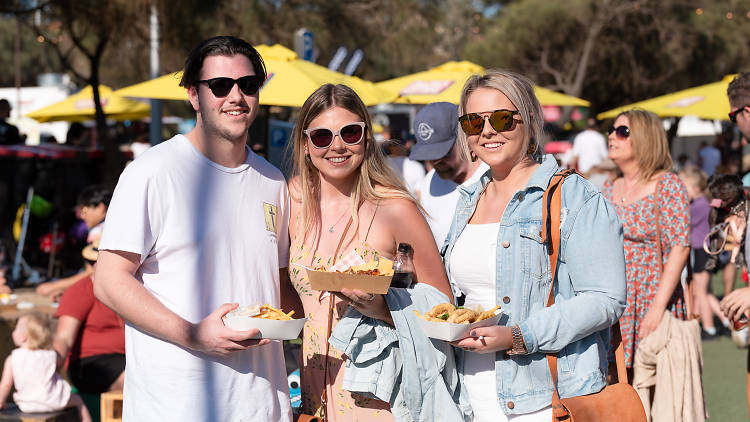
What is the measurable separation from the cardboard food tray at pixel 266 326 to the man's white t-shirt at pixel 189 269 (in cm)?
18

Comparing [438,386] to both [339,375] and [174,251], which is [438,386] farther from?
[174,251]

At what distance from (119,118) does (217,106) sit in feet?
60.5

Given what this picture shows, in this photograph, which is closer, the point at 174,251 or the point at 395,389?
the point at 174,251

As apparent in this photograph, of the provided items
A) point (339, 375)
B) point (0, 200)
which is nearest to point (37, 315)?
point (339, 375)

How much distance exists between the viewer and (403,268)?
2.93 metres

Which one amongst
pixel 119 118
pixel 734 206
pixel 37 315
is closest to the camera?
pixel 734 206

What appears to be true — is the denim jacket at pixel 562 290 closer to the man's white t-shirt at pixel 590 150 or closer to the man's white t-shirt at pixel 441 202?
the man's white t-shirt at pixel 441 202

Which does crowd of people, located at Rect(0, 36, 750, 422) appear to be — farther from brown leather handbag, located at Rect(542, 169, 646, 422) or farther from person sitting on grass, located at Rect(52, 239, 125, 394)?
person sitting on grass, located at Rect(52, 239, 125, 394)

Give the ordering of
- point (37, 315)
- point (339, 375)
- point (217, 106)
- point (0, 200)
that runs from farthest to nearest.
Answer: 1. point (0, 200)
2. point (37, 315)
3. point (339, 375)
4. point (217, 106)

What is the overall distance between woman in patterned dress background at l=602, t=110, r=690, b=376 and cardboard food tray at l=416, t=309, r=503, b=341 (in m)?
2.55

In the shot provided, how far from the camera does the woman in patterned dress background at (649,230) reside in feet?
16.2

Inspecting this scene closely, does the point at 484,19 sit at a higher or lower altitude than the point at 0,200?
higher

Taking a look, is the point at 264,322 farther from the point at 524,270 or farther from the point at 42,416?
the point at 42,416

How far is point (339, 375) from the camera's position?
3055 millimetres
